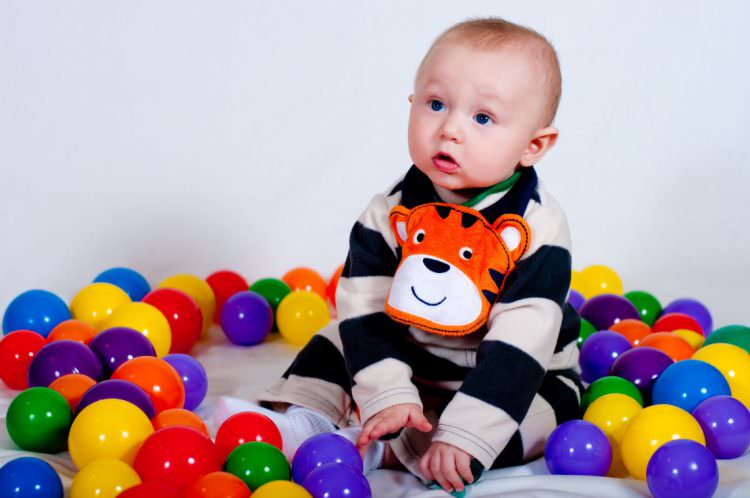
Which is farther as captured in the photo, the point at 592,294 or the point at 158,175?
the point at 158,175

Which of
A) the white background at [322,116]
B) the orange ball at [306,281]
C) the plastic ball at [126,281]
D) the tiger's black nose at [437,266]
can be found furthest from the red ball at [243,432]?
the white background at [322,116]

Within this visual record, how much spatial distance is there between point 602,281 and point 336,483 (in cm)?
165

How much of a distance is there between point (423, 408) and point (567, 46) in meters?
1.95

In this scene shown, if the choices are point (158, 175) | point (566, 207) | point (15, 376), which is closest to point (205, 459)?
point (15, 376)

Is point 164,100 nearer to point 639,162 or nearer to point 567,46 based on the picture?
point 567,46

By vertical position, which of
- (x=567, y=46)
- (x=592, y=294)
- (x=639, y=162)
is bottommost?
(x=592, y=294)

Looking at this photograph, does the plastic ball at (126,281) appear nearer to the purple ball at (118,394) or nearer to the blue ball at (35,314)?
the blue ball at (35,314)

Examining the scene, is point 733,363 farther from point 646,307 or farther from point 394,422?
point 394,422

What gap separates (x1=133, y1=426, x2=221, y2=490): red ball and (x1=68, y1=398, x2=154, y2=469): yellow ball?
0.23ft

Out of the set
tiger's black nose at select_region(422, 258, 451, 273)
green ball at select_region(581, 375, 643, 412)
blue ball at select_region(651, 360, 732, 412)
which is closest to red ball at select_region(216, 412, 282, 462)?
tiger's black nose at select_region(422, 258, 451, 273)

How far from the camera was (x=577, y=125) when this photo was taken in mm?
3619

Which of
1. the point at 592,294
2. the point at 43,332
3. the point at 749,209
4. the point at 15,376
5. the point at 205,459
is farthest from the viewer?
the point at 749,209

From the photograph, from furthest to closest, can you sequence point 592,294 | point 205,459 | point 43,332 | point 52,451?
point 592,294 → point 43,332 → point 52,451 → point 205,459

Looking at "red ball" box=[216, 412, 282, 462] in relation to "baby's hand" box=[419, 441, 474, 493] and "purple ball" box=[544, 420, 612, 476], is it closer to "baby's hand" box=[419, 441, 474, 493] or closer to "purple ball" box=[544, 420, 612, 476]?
"baby's hand" box=[419, 441, 474, 493]
